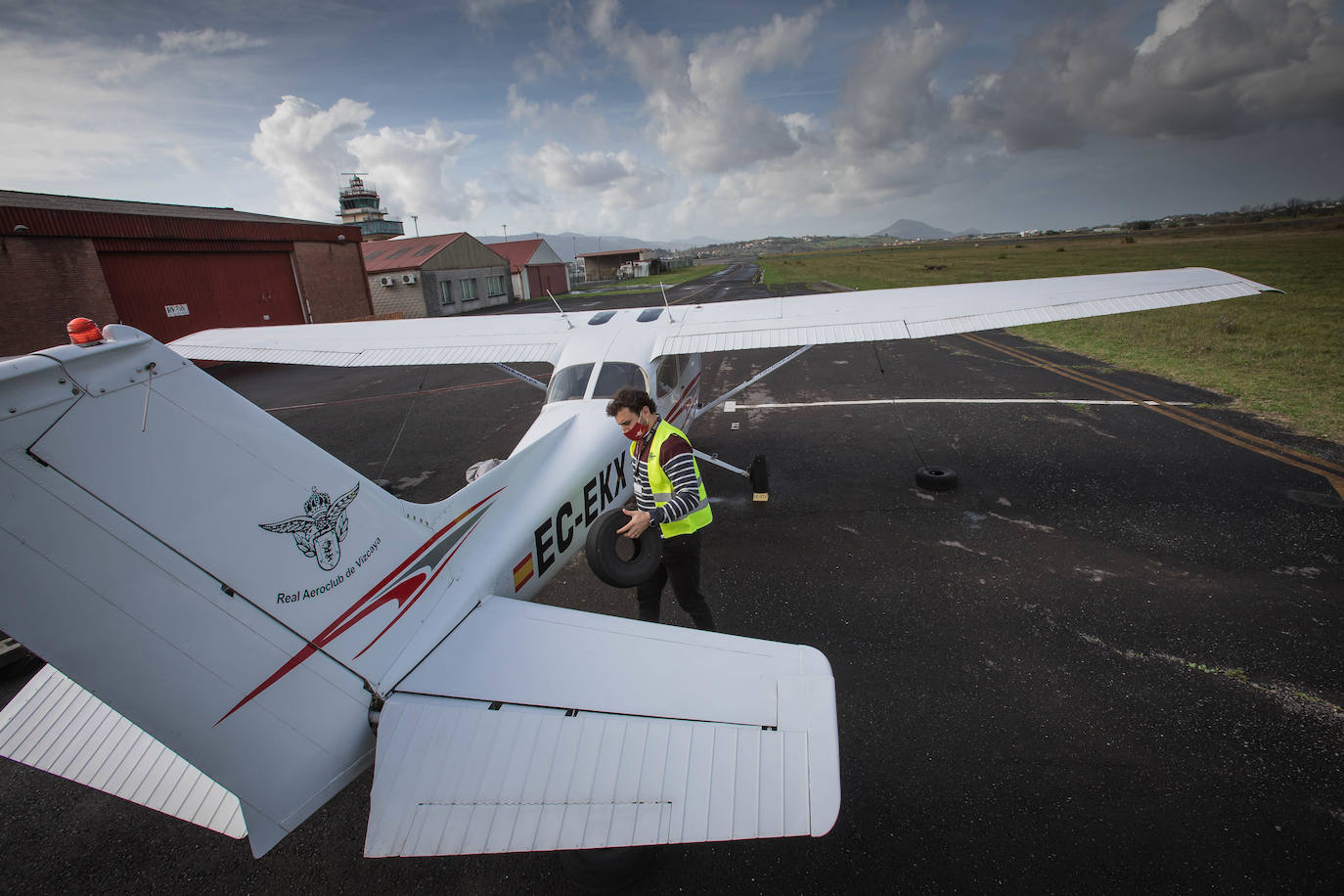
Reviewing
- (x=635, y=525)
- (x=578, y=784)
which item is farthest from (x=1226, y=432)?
(x=578, y=784)

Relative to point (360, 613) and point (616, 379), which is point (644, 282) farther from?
point (360, 613)

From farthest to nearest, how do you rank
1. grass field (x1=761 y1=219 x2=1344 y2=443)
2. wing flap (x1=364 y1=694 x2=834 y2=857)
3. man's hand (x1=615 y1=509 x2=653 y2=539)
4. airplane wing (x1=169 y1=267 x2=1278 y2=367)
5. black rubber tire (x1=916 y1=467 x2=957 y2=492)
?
grass field (x1=761 y1=219 x2=1344 y2=443), black rubber tire (x1=916 y1=467 x2=957 y2=492), airplane wing (x1=169 y1=267 x2=1278 y2=367), man's hand (x1=615 y1=509 x2=653 y2=539), wing flap (x1=364 y1=694 x2=834 y2=857)

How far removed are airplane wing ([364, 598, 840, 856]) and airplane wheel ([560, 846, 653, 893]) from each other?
106 centimetres

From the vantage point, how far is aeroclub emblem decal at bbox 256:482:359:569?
2316 millimetres

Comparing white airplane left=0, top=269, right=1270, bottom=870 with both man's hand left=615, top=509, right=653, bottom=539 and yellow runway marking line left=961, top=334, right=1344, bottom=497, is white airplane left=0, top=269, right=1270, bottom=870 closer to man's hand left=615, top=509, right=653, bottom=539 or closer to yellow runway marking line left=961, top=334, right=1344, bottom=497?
man's hand left=615, top=509, right=653, bottom=539

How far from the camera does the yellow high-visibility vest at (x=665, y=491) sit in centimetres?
426

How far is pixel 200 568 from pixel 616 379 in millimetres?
4392

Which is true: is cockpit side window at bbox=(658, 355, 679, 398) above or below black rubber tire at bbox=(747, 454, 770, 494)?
above

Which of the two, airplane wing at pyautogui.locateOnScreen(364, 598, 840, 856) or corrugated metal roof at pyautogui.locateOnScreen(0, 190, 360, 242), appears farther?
corrugated metal roof at pyautogui.locateOnScreen(0, 190, 360, 242)

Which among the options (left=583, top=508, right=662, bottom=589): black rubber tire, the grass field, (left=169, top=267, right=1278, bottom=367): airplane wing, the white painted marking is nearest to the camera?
(left=583, top=508, right=662, bottom=589): black rubber tire

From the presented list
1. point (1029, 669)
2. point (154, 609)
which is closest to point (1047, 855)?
point (1029, 669)

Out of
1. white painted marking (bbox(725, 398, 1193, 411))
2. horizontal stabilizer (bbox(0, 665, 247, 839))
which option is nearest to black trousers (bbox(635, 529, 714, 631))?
horizontal stabilizer (bbox(0, 665, 247, 839))

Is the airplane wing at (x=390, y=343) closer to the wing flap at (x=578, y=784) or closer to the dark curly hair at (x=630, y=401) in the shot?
the dark curly hair at (x=630, y=401)

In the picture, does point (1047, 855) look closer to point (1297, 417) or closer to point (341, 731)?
point (341, 731)
